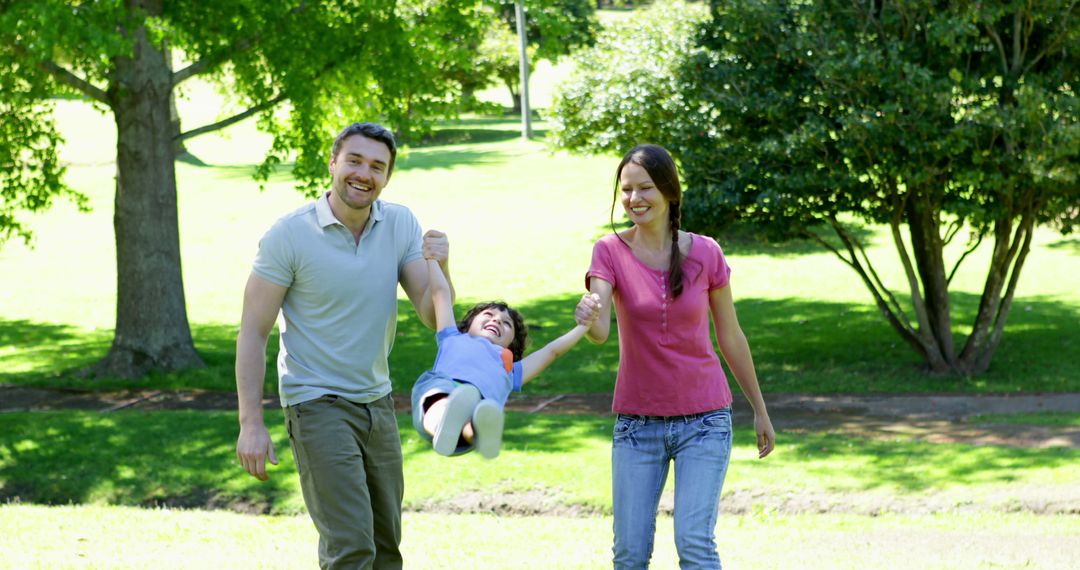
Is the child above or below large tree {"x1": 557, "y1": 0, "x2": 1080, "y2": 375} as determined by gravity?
below

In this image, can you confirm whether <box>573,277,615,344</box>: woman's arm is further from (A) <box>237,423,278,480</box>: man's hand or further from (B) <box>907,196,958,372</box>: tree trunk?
(B) <box>907,196,958,372</box>: tree trunk

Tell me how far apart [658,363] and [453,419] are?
0.85m

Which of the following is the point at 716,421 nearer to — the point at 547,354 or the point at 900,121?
the point at 547,354

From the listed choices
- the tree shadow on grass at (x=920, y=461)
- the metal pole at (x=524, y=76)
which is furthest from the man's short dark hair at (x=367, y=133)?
the metal pole at (x=524, y=76)

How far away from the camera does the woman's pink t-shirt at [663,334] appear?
4.59 m

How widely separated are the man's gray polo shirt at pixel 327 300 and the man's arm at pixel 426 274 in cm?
13

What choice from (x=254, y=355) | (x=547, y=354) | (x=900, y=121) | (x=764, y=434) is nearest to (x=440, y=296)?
(x=547, y=354)

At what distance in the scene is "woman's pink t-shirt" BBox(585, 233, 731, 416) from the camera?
4594 mm

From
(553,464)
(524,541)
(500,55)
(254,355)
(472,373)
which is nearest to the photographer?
(472,373)

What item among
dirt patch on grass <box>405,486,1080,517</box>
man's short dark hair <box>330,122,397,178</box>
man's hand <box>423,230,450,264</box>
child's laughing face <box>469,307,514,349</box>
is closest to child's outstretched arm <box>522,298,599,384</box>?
child's laughing face <box>469,307,514,349</box>

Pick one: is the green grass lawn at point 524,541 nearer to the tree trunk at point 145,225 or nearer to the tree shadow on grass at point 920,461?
the tree shadow on grass at point 920,461

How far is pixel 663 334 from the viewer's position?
460cm

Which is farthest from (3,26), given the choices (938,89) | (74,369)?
(938,89)

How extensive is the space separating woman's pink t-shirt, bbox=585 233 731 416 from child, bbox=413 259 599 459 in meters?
0.22
